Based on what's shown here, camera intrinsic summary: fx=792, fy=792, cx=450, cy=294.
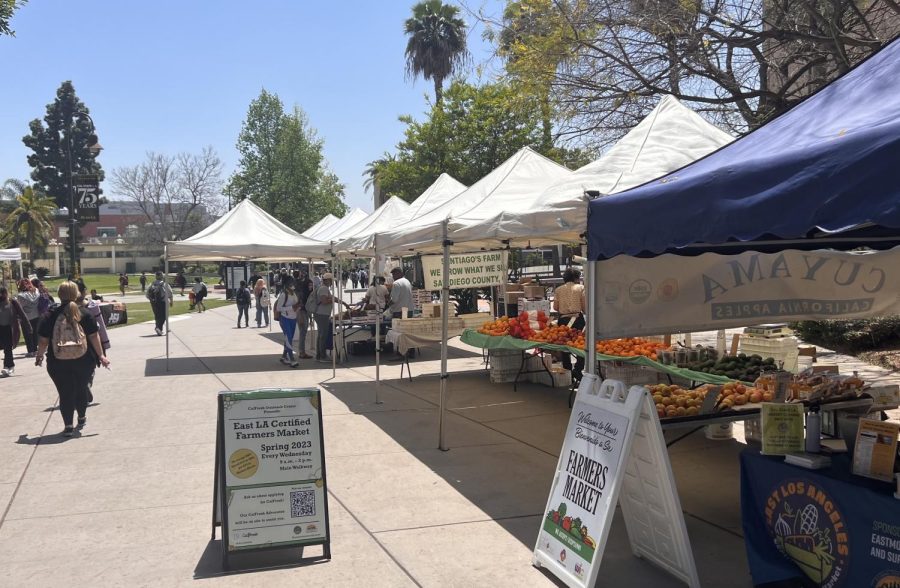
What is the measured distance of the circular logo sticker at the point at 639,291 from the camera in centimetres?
735

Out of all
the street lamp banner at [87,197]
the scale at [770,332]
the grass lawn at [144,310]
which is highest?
the street lamp banner at [87,197]

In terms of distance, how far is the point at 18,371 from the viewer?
15.9m

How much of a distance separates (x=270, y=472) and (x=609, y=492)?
232 centimetres

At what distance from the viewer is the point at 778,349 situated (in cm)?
1015

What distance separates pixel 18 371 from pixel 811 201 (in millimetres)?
16093

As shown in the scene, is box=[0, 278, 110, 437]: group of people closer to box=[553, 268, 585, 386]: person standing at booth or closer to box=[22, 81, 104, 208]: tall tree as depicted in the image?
box=[553, 268, 585, 386]: person standing at booth

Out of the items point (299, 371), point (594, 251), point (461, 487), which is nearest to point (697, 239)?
point (594, 251)

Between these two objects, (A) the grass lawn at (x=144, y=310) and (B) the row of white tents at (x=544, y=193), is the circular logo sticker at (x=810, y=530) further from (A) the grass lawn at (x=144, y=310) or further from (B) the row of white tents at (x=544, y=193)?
(A) the grass lawn at (x=144, y=310)

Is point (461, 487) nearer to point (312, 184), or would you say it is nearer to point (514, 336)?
point (514, 336)

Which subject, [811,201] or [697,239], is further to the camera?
[697,239]

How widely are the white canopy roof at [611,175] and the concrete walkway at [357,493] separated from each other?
233 cm

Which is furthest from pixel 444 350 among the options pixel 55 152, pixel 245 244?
pixel 55 152

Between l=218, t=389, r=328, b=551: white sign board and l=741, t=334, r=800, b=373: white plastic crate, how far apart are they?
22.1 feet

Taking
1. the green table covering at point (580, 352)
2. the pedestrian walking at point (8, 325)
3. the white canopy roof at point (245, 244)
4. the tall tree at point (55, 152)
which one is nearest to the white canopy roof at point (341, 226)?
the white canopy roof at point (245, 244)
